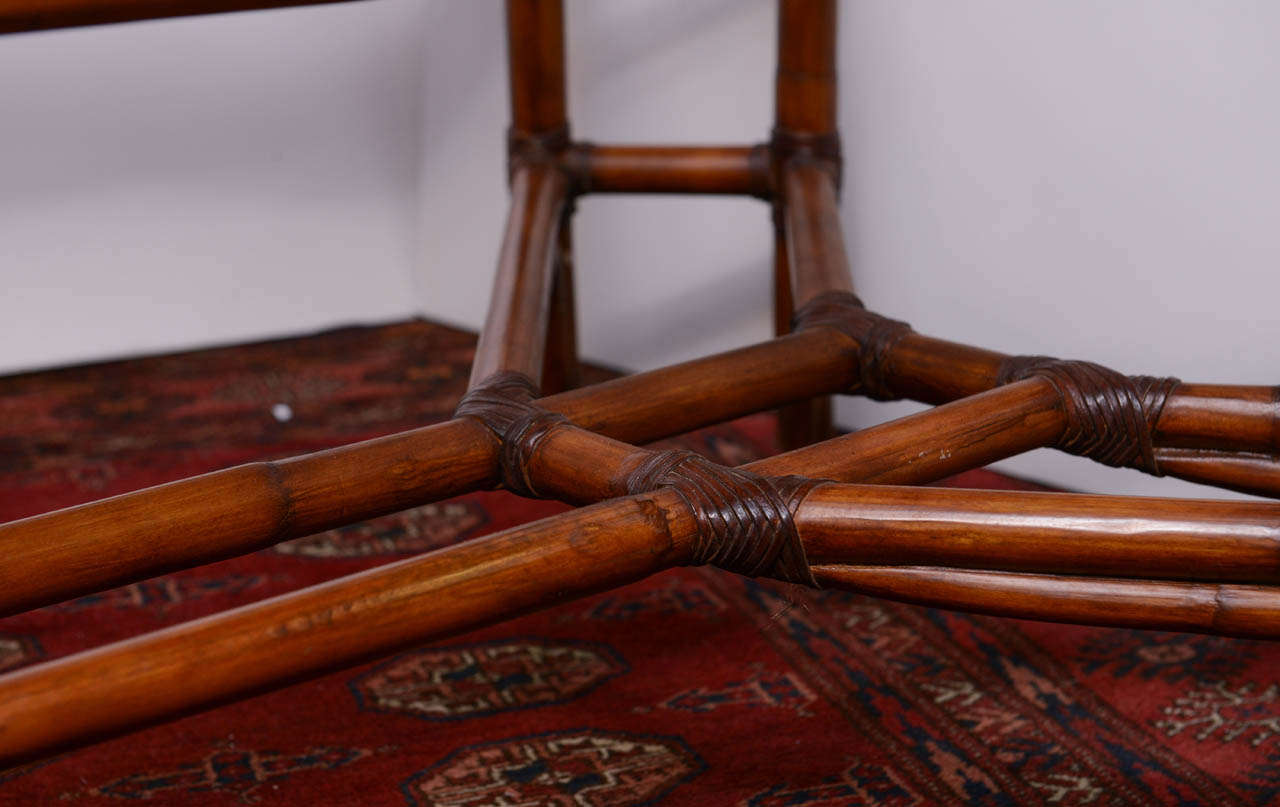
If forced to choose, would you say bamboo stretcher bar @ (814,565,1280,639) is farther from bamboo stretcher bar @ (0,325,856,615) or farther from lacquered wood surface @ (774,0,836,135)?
lacquered wood surface @ (774,0,836,135)

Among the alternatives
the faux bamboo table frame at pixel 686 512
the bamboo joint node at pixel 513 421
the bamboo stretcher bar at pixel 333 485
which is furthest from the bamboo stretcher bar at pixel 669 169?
the bamboo joint node at pixel 513 421

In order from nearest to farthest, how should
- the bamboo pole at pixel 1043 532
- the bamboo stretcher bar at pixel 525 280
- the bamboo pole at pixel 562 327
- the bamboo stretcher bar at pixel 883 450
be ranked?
the bamboo pole at pixel 1043 532 < the bamboo stretcher bar at pixel 883 450 < the bamboo stretcher bar at pixel 525 280 < the bamboo pole at pixel 562 327

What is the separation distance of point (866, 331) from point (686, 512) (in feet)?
1.77

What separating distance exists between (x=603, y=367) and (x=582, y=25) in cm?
57

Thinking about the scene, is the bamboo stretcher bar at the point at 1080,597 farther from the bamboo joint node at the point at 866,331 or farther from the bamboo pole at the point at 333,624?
the bamboo joint node at the point at 866,331

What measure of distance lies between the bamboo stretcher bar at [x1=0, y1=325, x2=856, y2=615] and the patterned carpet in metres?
0.25

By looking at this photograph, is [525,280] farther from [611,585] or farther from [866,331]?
[611,585]

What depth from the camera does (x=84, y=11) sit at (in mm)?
1561

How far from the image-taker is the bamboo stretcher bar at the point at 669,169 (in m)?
1.99

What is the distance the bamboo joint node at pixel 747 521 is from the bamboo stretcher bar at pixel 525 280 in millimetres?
374

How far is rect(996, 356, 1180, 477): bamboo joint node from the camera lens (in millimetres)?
1349

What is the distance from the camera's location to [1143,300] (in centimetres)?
179

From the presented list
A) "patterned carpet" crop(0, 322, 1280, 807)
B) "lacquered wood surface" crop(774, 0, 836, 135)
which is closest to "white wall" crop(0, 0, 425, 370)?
"patterned carpet" crop(0, 322, 1280, 807)

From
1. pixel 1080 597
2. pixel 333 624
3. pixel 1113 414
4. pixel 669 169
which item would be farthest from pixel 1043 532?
pixel 669 169
